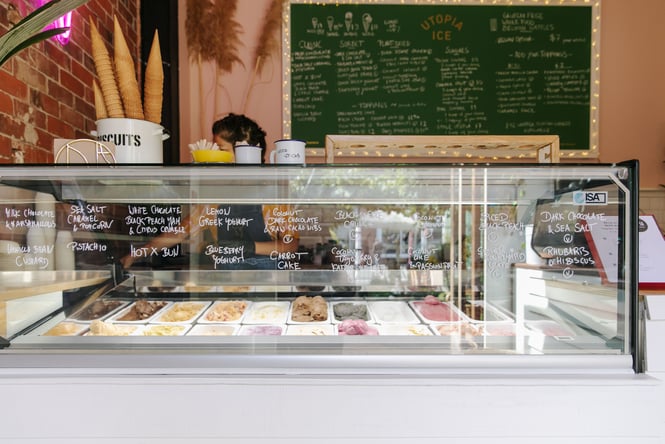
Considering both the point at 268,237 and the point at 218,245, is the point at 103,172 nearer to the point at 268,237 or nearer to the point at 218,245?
the point at 218,245

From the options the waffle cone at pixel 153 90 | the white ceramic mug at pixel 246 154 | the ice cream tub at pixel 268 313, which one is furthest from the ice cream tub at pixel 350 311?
the waffle cone at pixel 153 90

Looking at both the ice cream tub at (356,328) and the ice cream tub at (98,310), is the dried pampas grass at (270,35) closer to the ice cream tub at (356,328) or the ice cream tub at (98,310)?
the ice cream tub at (98,310)

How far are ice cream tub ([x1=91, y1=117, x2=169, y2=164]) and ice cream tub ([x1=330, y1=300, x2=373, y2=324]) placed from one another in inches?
34.7

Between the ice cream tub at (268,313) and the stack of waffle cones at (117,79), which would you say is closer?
the stack of waffle cones at (117,79)

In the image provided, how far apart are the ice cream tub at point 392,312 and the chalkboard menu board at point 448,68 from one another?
181 centimetres

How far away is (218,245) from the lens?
1331mm

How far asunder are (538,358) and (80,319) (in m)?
1.62

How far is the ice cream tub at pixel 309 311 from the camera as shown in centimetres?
147

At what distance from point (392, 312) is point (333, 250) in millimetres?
430

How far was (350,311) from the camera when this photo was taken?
156cm

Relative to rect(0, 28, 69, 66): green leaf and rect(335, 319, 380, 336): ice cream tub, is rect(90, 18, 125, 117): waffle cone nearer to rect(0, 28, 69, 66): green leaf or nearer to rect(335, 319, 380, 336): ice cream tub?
rect(0, 28, 69, 66): green leaf

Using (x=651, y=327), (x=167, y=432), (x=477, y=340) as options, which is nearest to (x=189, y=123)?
(x=167, y=432)

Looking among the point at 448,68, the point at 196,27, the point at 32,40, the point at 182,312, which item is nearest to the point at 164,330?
the point at 182,312

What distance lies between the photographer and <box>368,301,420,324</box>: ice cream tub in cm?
147
